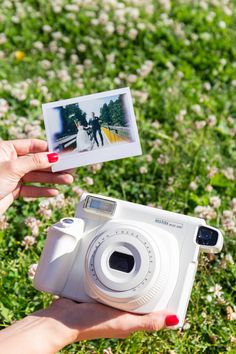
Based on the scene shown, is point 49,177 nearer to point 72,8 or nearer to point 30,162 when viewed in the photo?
point 30,162

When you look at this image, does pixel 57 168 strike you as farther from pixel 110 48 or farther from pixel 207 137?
pixel 110 48

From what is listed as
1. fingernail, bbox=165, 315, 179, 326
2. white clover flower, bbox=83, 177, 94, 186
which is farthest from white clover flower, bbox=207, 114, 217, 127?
fingernail, bbox=165, 315, 179, 326

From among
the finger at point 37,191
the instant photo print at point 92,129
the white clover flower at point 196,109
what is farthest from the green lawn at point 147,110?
the instant photo print at point 92,129

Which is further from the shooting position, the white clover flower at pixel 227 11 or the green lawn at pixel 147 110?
the white clover flower at pixel 227 11

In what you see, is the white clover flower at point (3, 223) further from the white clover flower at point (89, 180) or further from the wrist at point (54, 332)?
the wrist at point (54, 332)

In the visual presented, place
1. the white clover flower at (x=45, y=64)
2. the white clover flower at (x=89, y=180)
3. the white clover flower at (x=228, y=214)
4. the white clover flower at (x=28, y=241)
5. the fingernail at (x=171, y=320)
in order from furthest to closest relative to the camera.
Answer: the white clover flower at (x=45, y=64) → the white clover flower at (x=89, y=180) → the white clover flower at (x=228, y=214) → the white clover flower at (x=28, y=241) → the fingernail at (x=171, y=320)

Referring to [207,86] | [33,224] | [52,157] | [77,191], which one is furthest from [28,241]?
[207,86]

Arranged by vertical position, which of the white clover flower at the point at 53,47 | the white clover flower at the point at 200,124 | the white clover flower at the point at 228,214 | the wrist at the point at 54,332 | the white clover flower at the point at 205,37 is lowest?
the wrist at the point at 54,332
